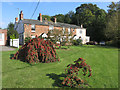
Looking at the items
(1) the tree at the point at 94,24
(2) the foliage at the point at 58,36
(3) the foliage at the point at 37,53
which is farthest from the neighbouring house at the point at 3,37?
(1) the tree at the point at 94,24

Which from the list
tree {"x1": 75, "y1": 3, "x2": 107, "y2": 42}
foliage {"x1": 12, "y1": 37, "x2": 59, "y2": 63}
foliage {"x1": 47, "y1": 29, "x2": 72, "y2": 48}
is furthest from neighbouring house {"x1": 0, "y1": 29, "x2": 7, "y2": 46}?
tree {"x1": 75, "y1": 3, "x2": 107, "y2": 42}

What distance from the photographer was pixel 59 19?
199 ft

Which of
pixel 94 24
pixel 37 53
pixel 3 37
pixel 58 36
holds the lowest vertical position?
pixel 37 53

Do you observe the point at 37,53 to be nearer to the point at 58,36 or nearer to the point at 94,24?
the point at 58,36

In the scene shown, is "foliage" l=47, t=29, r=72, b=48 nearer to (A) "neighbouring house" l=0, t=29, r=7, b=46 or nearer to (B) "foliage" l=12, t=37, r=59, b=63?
(B) "foliage" l=12, t=37, r=59, b=63

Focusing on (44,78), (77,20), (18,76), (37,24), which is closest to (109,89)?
(44,78)

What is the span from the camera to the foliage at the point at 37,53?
24.6 feet

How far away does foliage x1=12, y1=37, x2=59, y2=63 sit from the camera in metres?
7.50

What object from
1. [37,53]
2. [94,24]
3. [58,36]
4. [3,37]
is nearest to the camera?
[37,53]

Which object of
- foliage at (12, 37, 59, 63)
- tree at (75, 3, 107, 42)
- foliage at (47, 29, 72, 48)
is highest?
tree at (75, 3, 107, 42)

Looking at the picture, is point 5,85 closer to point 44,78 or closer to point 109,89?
point 44,78

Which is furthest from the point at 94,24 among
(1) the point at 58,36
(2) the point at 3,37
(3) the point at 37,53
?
(3) the point at 37,53

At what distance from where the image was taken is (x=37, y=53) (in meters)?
7.72

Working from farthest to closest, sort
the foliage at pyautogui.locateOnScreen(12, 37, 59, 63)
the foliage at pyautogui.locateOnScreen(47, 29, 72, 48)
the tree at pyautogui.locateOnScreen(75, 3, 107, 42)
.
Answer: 1. the tree at pyautogui.locateOnScreen(75, 3, 107, 42)
2. the foliage at pyautogui.locateOnScreen(47, 29, 72, 48)
3. the foliage at pyautogui.locateOnScreen(12, 37, 59, 63)
